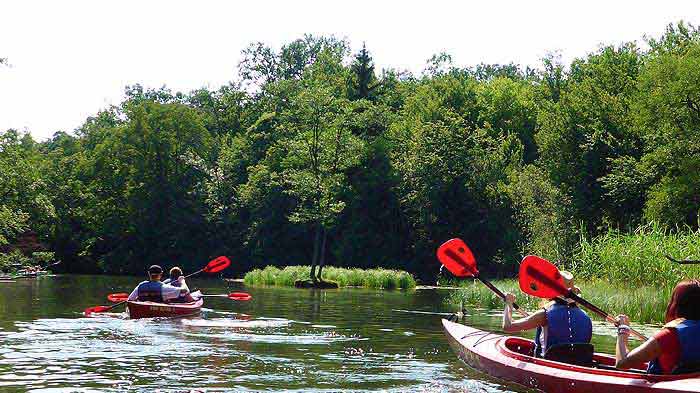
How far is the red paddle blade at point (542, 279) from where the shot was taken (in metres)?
10.8

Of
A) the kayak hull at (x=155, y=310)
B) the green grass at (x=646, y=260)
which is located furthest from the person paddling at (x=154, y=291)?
the green grass at (x=646, y=260)

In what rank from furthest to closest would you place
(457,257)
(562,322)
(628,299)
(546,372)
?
1. (628,299)
2. (457,257)
3. (562,322)
4. (546,372)

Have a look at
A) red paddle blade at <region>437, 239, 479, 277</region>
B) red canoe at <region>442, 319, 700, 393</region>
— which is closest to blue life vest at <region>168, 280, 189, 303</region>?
red canoe at <region>442, 319, 700, 393</region>

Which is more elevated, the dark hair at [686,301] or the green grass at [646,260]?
the green grass at [646,260]

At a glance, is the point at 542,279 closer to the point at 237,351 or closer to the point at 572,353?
the point at 572,353

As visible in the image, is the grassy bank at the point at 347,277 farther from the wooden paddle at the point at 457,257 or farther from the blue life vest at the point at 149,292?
the wooden paddle at the point at 457,257

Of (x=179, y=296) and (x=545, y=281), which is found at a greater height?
(x=545, y=281)

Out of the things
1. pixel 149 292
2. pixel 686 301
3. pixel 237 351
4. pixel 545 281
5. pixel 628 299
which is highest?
pixel 545 281

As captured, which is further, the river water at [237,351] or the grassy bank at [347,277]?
the grassy bank at [347,277]

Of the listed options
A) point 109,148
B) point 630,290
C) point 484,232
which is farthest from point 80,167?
point 630,290

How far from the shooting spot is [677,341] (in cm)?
820

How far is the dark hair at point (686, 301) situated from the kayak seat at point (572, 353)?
2.73 metres

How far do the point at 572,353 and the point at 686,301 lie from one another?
9.74 feet

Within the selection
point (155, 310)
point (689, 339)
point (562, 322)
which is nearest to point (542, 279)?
point (562, 322)
